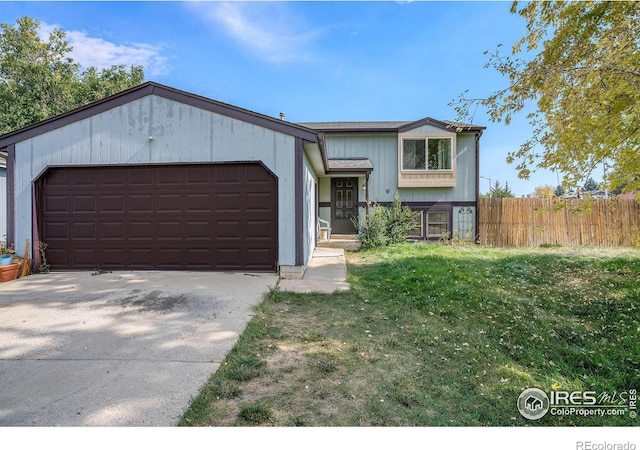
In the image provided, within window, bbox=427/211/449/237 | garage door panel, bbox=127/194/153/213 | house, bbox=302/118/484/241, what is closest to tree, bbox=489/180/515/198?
house, bbox=302/118/484/241

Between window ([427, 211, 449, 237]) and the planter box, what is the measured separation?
12.3m

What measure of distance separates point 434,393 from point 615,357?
2.13 metres

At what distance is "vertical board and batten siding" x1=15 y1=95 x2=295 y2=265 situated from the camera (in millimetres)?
6758

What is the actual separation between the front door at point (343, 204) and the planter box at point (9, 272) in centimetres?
964

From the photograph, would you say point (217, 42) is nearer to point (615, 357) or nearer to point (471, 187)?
point (615, 357)

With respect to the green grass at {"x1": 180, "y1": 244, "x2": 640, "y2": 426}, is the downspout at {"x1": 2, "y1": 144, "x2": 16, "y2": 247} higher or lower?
higher

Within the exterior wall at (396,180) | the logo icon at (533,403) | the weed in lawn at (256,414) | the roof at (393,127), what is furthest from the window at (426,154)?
the weed in lawn at (256,414)

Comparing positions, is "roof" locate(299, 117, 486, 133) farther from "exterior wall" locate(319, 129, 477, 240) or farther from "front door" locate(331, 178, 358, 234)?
"front door" locate(331, 178, 358, 234)

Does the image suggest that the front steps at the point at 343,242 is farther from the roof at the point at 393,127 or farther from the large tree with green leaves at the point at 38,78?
the large tree with green leaves at the point at 38,78

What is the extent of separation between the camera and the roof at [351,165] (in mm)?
11844

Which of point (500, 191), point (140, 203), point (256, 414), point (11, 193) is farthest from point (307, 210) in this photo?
point (500, 191)

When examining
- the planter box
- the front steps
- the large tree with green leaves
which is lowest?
the planter box

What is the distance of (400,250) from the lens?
10.1 meters

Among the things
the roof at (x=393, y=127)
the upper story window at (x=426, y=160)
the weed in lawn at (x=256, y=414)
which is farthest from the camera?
the upper story window at (x=426, y=160)
